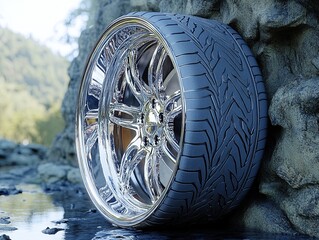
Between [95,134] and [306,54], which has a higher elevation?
[306,54]

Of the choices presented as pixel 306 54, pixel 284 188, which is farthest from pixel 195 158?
pixel 306 54

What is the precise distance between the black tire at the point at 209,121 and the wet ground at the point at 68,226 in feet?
0.32

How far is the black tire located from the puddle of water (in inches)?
18.6

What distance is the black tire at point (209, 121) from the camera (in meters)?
3.18

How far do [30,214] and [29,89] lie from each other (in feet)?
95.0

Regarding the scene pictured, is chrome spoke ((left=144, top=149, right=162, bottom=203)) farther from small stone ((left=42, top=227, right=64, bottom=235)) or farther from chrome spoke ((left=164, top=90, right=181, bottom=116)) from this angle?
small stone ((left=42, top=227, right=64, bottom=235))

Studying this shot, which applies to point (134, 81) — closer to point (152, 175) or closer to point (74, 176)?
point (152, 175)

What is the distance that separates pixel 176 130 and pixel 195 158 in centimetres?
71

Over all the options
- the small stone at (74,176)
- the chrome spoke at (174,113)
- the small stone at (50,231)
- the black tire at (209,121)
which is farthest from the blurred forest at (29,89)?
the black tire at (209,121)

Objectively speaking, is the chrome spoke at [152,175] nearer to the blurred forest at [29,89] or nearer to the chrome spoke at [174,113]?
the chrome spoke at [174,113]

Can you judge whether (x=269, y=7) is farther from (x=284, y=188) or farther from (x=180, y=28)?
(x=284, y=188)

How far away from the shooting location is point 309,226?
3240mm

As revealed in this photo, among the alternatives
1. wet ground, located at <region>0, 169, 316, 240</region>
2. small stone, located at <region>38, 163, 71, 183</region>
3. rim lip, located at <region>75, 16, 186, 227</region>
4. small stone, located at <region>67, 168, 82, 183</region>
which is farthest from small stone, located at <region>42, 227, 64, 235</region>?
small stone, located at <region>38, 163, 71, 183</region>

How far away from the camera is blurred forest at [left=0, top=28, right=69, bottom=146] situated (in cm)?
2322
